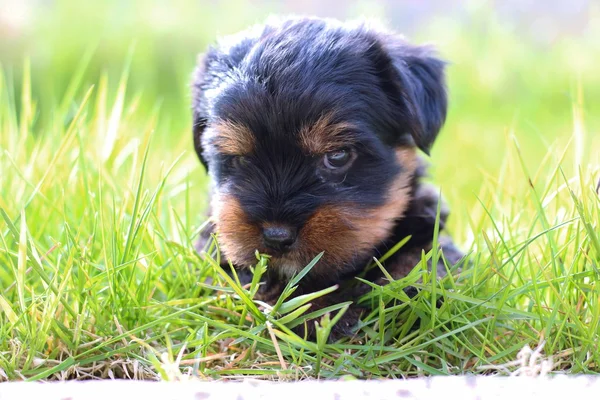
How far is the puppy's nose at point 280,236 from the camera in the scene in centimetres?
278

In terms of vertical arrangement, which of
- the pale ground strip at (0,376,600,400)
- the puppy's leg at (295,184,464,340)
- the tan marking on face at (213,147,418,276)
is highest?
the tan marking on face at (213,147,418,276)

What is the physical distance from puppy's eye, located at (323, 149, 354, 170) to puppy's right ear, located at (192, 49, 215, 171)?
719 mm

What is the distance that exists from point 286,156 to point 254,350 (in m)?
0.80

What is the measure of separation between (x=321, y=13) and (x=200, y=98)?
6.83m

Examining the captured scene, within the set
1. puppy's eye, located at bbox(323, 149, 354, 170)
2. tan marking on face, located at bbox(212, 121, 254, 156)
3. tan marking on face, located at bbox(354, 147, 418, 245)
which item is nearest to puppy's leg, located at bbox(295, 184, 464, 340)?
tan marking on face, located at bbox(354, 147, 418, 245)

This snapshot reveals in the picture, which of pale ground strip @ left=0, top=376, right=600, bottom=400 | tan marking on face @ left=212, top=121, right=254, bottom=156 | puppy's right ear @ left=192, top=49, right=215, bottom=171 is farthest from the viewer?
puppy's right ear @ left=192, top=49, right=215, bottom=171

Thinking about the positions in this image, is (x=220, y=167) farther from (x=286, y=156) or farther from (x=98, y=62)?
(x=98, y=62)

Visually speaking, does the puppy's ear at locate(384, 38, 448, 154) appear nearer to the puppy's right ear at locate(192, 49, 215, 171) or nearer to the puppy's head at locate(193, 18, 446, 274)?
the puppy's head at locate(193, 18, 446, 274)

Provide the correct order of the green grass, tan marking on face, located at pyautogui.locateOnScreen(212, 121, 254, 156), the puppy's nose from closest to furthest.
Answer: the green grass
the puppy's nose
tan marking on face, located at pyautogui.locateOnScreen(212, 121, 254, 156)

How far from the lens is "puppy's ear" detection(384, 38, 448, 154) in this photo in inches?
128

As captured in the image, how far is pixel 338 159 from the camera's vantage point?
3057 millimetres

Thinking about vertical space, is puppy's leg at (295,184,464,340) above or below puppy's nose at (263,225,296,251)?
below

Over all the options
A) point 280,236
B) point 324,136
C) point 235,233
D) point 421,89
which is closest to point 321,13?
point 421,89

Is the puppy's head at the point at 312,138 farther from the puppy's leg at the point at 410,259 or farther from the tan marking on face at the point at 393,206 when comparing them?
the puppy's leg at the point at 410,259
